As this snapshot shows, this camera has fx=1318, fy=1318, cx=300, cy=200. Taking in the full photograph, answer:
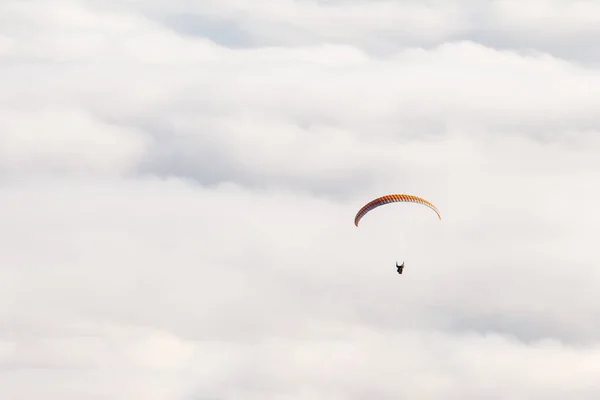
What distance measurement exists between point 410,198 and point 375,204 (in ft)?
12.8

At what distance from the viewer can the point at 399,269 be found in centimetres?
14288

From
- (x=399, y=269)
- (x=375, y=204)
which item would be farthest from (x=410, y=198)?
(x=399, y=269)

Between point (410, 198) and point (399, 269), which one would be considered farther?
point (399, 269)

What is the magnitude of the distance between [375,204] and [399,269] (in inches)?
445

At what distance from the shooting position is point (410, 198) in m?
133

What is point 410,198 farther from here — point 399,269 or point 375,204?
point 399,269

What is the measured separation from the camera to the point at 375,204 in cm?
13462

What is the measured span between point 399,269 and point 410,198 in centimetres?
1262
